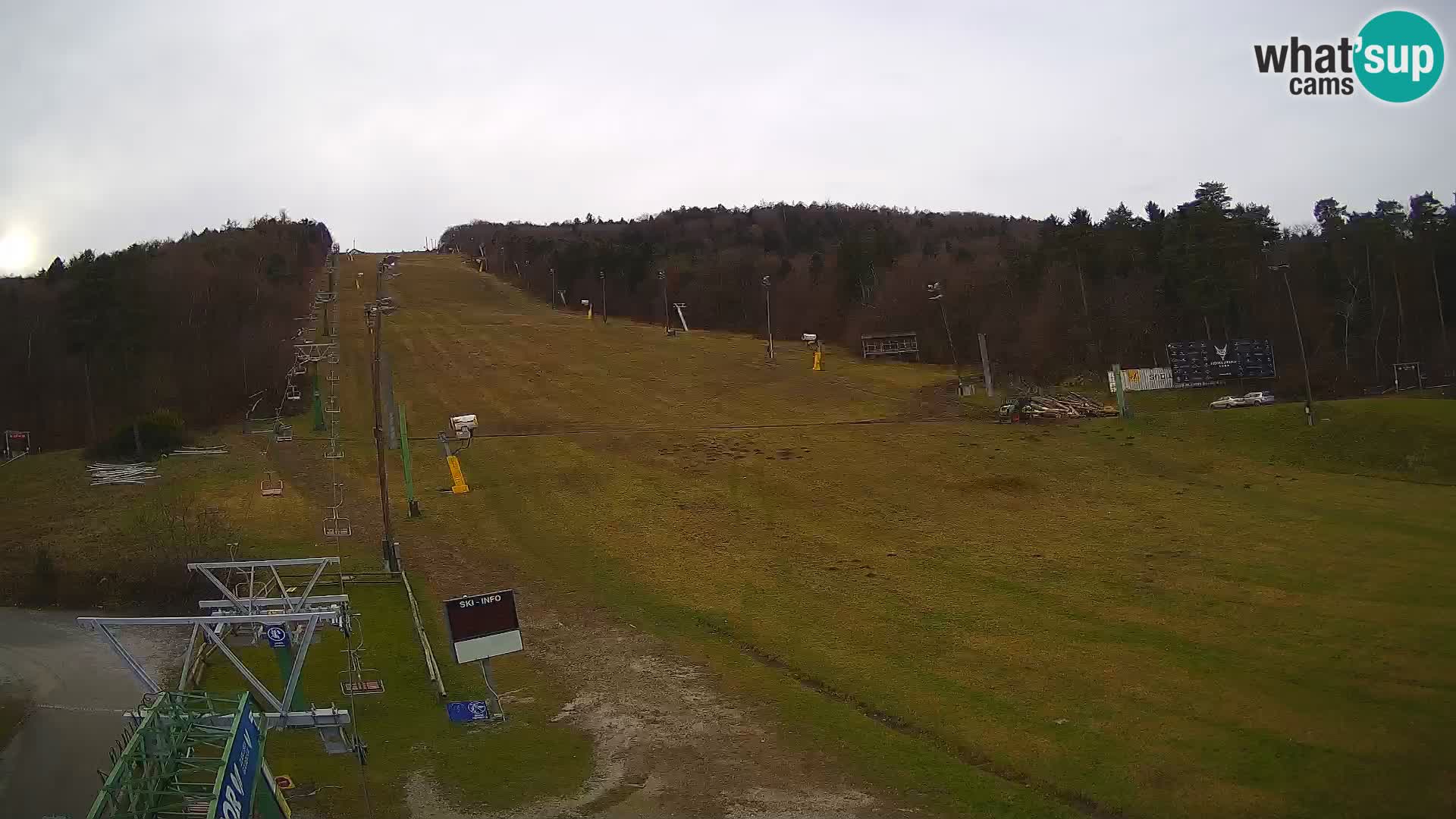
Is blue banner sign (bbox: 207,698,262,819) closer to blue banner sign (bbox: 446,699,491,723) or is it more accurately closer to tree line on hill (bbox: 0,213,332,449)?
blue banner sign (bbox: 446,699,491,723)

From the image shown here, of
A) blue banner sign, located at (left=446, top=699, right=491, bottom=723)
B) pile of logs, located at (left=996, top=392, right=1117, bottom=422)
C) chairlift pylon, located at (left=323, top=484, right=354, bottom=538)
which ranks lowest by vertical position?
blue banner sign, located at (left=446, top=699, right=491, bottom=723)

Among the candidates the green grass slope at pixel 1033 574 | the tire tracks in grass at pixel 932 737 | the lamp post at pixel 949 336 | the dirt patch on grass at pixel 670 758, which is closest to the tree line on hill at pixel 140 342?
the green grass slope at pixel 1033 574

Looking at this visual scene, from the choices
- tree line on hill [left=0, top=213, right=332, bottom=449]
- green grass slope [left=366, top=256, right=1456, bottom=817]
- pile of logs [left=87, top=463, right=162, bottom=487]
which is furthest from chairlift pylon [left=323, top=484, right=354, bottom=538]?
tree line on hill [left=0, top=213, right=332, bottom=449]

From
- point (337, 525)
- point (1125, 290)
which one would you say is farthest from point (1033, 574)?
point (1125, 290)

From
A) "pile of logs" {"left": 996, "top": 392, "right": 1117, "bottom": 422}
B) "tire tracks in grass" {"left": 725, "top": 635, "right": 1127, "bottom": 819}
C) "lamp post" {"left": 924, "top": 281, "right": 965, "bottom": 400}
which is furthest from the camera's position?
"lamp post" {"left": 924, "top": 281, "right": 965, "bottom": 400}

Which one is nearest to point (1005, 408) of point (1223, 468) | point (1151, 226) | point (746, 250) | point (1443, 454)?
point (1223, 468)

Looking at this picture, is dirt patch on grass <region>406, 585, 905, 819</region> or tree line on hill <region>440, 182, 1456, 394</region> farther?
tree line on hill <region>440, 182, 1456, 394</region>
